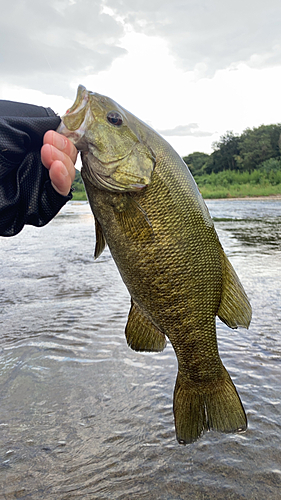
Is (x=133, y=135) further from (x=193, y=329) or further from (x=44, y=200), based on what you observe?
(x=193, y=329)

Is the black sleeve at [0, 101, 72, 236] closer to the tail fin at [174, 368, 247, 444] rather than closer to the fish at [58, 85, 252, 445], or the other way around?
the fish at [58, 85, 252, 445]

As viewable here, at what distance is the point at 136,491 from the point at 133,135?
1808mm

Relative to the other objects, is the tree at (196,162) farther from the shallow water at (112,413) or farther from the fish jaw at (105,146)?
the fish jaw at (105,146)

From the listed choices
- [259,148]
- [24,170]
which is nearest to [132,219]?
[24,170]

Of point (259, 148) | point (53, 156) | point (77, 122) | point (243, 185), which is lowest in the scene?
point (243, 185)

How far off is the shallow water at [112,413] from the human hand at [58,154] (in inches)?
61.1

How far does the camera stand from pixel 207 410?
2066 millimetres

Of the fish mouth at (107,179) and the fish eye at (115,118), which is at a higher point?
the fish eye at (115,118)

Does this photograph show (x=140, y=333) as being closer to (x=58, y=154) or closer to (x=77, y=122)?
(x=58, y=154)

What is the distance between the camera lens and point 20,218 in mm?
2201

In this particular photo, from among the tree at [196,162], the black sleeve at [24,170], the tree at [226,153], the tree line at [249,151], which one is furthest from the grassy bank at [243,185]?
the black sleeve at [24,170]

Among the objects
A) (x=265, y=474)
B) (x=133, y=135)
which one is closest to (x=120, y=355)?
(x=265, y=474)

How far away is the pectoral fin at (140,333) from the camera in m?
2.16

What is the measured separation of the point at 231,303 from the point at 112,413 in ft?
3.67
